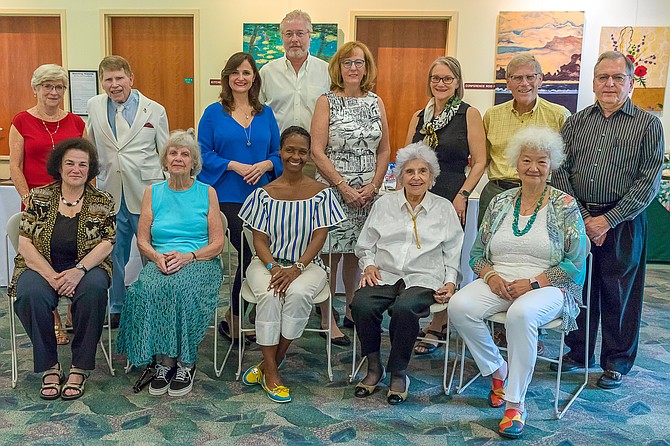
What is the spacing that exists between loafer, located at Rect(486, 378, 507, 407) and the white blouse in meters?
0.50

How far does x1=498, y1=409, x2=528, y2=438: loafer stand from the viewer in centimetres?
237

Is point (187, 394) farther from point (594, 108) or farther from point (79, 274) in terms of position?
point (594, 108)

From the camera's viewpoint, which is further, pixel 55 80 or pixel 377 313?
pixel 55 80

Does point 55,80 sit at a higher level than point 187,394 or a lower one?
higher

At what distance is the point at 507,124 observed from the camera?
10.1 ft

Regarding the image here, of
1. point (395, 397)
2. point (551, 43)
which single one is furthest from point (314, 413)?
point (551, 43)

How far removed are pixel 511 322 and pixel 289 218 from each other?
1.16 meters

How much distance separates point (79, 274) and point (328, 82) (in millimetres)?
1723

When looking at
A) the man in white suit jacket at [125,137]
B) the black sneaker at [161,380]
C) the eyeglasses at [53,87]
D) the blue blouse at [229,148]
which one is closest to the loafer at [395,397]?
the black sneaker at [161,380]

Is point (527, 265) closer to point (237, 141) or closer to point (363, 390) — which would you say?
point (363, 390)

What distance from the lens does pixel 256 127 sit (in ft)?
10.3

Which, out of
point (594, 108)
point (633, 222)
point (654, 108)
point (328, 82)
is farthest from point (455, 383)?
point (654, 108)

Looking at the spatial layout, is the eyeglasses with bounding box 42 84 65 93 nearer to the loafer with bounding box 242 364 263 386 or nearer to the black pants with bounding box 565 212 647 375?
the loafer with bounding box 242 364 263 386

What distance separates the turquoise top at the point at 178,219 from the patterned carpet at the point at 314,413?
2.17ft
